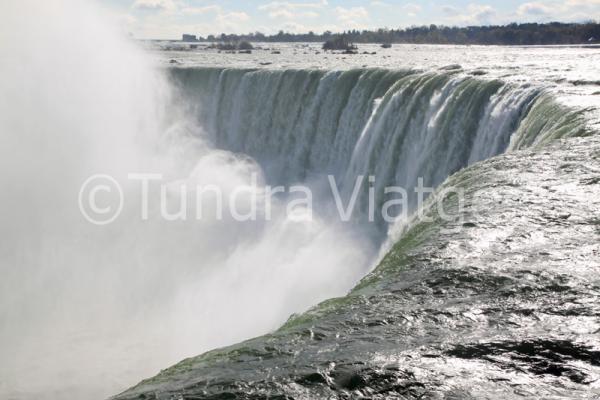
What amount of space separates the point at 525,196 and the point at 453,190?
99 centimetres

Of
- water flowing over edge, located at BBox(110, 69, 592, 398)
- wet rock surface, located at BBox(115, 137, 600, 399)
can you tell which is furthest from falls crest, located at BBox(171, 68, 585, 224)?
wet rock surface, located at BBox(115, 137, 600, 399)

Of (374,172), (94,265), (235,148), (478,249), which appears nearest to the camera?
(478,249)

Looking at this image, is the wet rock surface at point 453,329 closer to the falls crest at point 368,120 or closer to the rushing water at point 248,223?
the rushing water at point 248,223

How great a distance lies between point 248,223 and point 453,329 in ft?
53.3

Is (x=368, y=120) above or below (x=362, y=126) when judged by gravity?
above

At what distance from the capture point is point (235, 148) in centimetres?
2656

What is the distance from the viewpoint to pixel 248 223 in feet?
66.9

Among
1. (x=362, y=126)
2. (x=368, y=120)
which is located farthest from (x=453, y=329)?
(x=362, y=126)

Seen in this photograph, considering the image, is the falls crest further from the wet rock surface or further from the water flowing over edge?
the wet rock surface

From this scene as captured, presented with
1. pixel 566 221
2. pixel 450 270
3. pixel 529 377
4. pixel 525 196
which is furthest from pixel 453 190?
pixel 529 377

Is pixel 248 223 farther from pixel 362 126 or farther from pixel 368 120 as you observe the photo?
pixel 368 120

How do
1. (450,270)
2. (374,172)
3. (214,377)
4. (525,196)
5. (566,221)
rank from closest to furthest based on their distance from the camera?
1. (214,377)
2. (450,270)
3. (566,221)
4. (525,196)
5. (374,172)

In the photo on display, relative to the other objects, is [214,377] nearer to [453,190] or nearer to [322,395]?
[322,395]

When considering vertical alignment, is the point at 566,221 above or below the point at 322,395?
above
